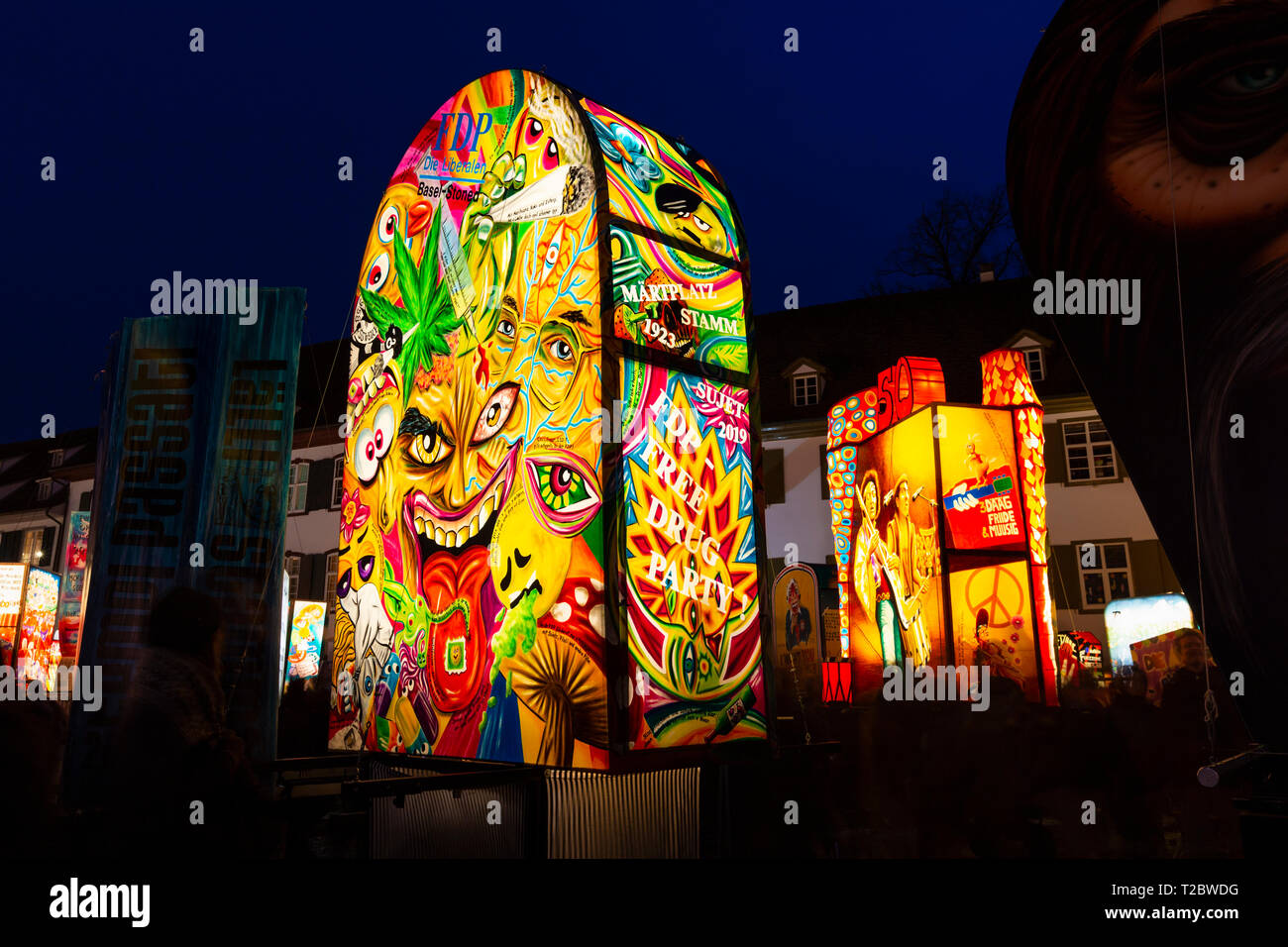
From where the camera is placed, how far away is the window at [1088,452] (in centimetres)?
2252

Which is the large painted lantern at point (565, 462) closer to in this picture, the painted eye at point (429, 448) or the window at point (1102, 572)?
the painted eye at point (429, 448)

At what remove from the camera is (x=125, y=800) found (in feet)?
16.9

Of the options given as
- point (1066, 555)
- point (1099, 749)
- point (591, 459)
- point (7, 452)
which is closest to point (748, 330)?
point (591, 459)

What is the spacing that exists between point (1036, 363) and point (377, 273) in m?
21.6

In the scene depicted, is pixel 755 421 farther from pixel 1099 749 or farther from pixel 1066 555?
pixel 1066 555

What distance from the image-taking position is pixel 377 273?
6.11m

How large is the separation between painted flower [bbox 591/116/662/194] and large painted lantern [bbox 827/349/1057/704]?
29.8 ft

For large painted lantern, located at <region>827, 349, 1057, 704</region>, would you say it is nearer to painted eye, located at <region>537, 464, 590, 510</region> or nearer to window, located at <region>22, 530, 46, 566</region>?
painted eye, located at <region>537, 464, 590, 510</region>

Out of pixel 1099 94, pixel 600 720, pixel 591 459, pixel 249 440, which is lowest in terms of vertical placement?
pixel 600 720

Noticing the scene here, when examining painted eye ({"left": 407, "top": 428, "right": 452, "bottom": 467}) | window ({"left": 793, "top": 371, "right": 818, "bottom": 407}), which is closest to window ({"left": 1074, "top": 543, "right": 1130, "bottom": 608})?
window ({"left": 793, "top": 371, "right": 818, "bottom": 407})

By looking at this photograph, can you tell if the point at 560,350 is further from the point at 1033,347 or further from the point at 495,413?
the point at 1033,347

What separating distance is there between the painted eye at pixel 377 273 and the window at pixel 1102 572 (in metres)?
20.1

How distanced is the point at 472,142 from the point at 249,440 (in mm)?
2201

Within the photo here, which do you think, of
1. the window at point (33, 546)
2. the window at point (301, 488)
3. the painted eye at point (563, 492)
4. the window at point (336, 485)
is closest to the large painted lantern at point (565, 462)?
the painted eye at point (563, 492)
